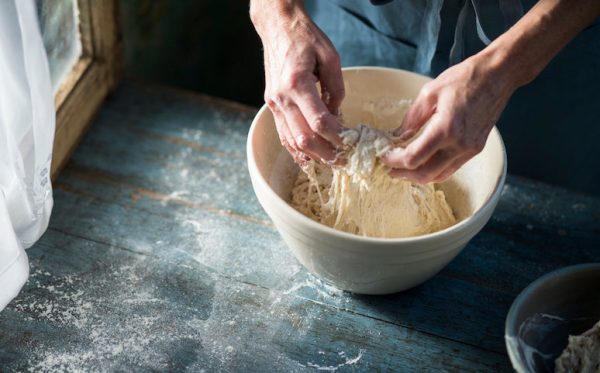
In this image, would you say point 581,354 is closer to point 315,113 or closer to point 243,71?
point 315,113

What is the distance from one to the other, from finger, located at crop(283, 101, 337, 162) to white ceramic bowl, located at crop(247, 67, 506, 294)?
76mm

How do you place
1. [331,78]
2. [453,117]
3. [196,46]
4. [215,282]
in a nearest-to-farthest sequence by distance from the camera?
[453,117], [331,78], [215,282], [196,46]

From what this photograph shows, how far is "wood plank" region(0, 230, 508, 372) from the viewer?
99cm

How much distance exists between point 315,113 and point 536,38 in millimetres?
299

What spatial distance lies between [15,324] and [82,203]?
253 millimetres

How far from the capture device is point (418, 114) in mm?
923

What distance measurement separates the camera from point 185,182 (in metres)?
1.25

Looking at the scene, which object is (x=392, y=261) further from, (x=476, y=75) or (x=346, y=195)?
(x=476, y=75)

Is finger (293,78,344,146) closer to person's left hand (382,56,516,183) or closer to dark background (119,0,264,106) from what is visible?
person's left hand (382,56,516,183)

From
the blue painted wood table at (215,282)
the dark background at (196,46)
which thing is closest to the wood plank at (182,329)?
the blue painted wood table at (215,282)

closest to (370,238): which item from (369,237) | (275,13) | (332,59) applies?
(369,237)

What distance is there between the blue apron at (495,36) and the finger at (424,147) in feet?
0.90

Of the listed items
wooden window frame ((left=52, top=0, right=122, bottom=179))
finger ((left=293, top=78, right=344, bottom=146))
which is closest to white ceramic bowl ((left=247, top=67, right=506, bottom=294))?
finger ((left=293, top=78, right=344, bottom=146))

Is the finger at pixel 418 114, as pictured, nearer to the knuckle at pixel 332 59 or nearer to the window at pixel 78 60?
the knuckle at pixel 332 59
